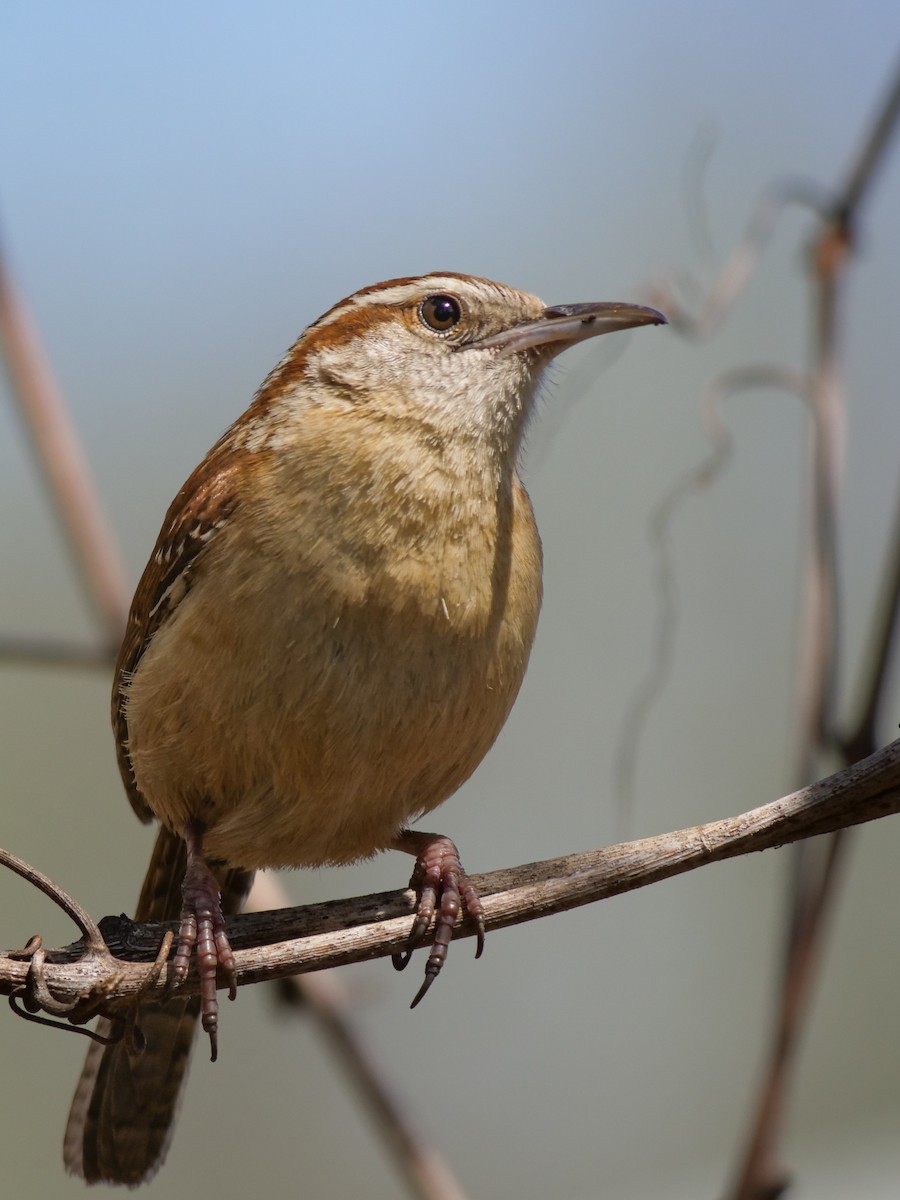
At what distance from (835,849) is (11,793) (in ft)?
18.3

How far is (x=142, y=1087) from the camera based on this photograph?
3957 mm

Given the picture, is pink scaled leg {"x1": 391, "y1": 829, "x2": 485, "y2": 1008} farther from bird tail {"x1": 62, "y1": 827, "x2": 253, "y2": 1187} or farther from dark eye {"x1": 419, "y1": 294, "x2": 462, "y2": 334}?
dark eye {"x1": 419, "y1": 294, "x2": 462, "y2": 334}

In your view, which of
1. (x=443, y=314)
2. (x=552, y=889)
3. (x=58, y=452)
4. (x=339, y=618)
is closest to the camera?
(x=552, y=889)

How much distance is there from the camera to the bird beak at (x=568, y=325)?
3.47 metres

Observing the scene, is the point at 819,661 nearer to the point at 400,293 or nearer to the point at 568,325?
the point at 568,325

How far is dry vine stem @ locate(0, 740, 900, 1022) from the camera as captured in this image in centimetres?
247

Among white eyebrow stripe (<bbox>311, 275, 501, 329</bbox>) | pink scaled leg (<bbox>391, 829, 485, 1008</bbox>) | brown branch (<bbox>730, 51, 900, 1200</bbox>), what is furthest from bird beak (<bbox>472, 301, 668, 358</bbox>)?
pink scaled leg (<bbox>391, 829, 485, 1008</bbox>)

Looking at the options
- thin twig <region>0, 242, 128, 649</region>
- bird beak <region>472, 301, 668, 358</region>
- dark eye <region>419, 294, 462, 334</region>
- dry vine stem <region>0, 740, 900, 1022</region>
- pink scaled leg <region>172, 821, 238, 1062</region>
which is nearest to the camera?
dry vine stem <region>0, 740, 900, 1022</region>

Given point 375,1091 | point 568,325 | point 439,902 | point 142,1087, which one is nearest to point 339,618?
point 439,902

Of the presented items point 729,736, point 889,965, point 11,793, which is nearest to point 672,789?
point 729,736

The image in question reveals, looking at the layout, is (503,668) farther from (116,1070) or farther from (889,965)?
(889,965)

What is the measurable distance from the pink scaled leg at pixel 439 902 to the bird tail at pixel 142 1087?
0.88 metres

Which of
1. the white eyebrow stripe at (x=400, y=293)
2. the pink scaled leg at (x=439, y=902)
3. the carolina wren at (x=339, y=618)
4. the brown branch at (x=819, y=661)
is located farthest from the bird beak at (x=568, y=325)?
the pink scaled leg at (x=439, y=902)

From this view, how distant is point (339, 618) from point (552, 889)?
87 centimetres
